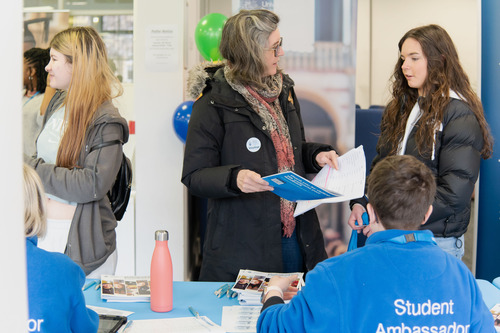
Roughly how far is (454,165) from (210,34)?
1802 millimetres

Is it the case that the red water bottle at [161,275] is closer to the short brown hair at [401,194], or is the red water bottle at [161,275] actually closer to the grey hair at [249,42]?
the short brown hair at [401,194]

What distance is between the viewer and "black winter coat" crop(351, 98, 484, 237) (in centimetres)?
216

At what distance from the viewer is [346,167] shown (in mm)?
2010

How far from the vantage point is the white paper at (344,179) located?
1.76 meters

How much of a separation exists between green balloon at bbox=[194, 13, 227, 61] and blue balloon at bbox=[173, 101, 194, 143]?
345mm

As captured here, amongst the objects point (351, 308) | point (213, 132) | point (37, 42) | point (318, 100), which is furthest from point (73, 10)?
point (351, 308)

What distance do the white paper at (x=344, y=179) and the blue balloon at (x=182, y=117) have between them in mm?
1419

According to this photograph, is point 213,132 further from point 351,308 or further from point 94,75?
point 351,308

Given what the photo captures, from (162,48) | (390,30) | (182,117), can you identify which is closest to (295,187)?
(182,117)

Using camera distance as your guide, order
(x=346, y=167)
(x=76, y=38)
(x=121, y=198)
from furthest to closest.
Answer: (x=121, y=198) → (x=76, y=38) → (x=346, y=167)

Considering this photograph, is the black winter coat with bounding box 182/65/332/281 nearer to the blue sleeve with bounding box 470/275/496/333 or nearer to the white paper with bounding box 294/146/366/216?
the white paper with bounding box 294/146/366/216

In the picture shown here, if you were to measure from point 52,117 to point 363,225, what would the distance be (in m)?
1.32

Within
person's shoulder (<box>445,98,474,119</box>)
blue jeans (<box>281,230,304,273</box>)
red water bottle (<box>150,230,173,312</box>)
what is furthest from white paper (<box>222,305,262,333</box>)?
person's shoulder (<box>445,98,474,119</box>)

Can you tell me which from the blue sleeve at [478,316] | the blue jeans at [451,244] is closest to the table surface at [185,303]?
the blue sleeve at [478,316]
